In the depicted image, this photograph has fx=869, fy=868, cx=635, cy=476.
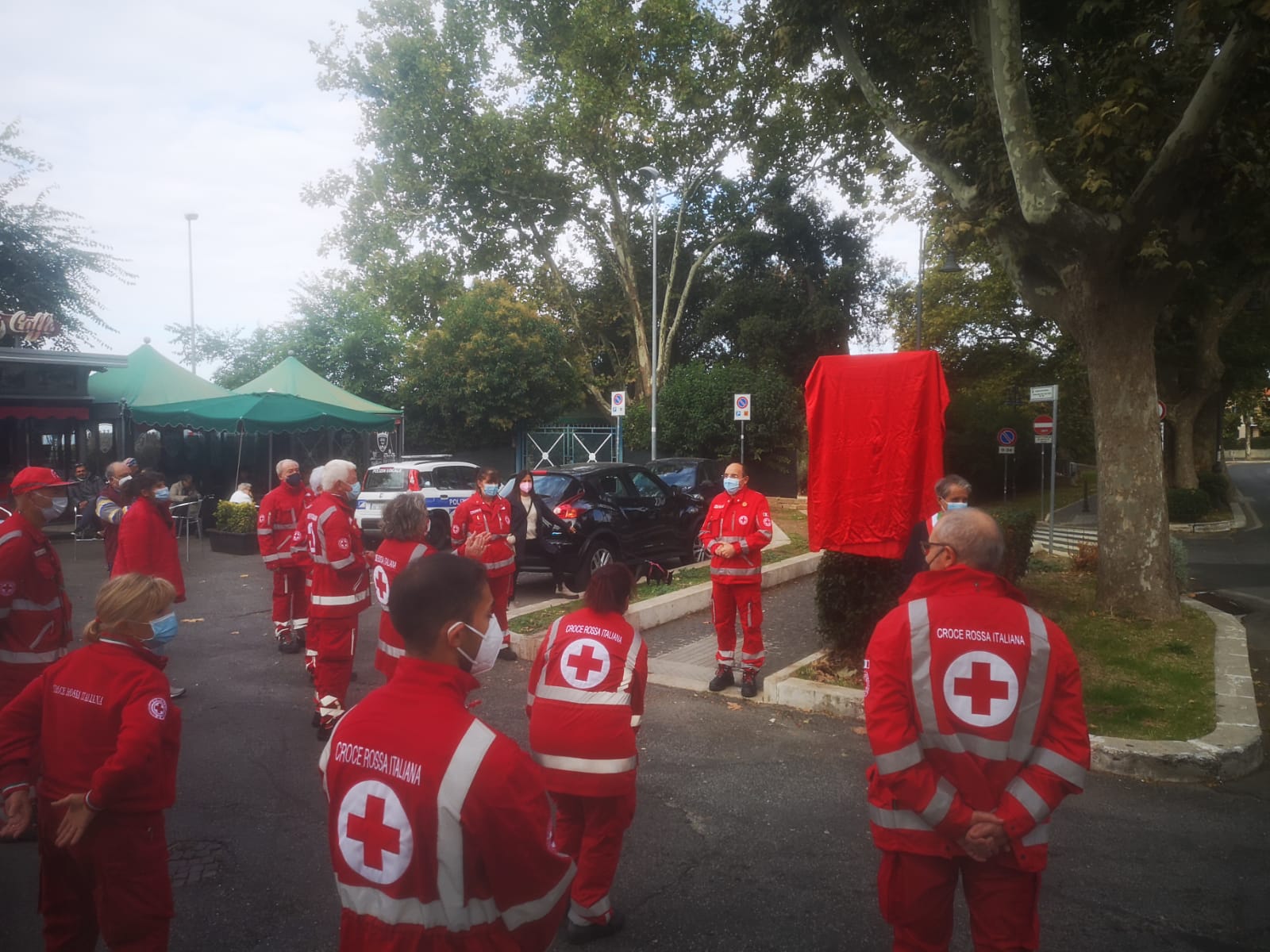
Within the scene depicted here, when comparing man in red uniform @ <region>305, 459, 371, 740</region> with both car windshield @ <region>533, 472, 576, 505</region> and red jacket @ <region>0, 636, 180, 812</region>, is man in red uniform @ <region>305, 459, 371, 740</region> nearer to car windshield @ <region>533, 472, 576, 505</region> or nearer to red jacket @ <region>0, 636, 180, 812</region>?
red jacket @ <region>0, 636, 180, 812</region>

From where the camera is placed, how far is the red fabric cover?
705 centimetres

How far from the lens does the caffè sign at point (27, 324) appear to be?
19.0 metres

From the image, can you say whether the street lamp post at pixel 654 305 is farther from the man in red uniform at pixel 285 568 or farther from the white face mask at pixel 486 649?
the white face mask at pixel 486 649

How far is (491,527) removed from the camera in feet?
25.9

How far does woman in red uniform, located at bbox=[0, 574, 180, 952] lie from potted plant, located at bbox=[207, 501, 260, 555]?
47.4ft

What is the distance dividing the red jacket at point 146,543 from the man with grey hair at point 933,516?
5.40 metres

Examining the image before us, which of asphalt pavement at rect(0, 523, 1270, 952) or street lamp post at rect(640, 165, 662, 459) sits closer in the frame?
asphalt pavement at rect(0, 523, 1270, 952)

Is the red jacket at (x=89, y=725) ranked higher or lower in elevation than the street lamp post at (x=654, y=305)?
lower

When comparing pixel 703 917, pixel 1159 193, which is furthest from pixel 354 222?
pixel 703 917

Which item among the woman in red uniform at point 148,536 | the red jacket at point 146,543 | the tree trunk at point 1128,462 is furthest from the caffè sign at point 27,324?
the tree trunk at point 1128,462

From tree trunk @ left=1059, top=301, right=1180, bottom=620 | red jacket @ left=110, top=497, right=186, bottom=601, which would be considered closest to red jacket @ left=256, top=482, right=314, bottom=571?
red jacket @ left=110, top=497, right=186, bottom=601

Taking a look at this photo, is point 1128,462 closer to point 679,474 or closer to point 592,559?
point 592,559

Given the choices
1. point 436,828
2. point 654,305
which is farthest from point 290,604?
point 654,305

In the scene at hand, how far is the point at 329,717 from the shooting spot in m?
5.98
